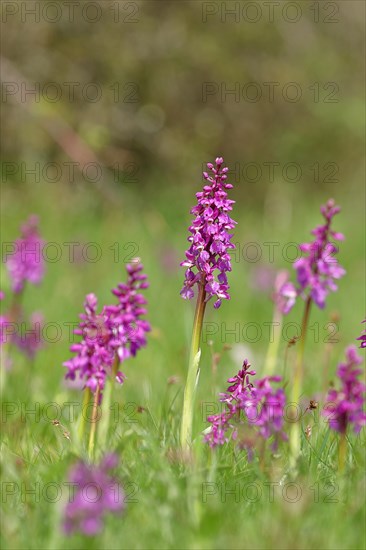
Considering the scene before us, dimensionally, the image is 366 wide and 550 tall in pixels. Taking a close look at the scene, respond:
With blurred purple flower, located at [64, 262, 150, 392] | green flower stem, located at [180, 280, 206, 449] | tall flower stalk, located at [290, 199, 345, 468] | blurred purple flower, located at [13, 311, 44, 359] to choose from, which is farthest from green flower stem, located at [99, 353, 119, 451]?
blurred purple flower, located at [13, 311, 44, 359]

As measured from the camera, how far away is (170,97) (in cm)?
1138

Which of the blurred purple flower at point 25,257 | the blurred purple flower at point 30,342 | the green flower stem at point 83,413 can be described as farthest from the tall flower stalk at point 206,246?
the blurred purple flower at point 30,342

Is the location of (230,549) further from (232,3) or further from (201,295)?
(232,3)

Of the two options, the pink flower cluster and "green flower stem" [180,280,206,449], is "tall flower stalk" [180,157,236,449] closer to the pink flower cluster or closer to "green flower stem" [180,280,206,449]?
"green flower stem" [180,280,206,449]

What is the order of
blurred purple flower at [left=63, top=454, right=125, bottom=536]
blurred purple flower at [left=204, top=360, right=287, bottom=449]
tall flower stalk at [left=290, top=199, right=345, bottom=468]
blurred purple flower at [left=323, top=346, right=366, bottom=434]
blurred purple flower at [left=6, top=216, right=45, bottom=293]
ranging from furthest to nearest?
blurred purple flower at [left=6, top=216, right=45, bottom=293], tall flower stalk at [left=290, top=199, right=345, bottom=468], blurred purple flower at [left=204, top=360, right=287, bottom=449], blurred purple flower at [left=323, top=346, right=366, bottom=434], blurred purple flower at [left=63, top=454, right=125, bottom=536]

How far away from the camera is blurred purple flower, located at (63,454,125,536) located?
204 centimetres

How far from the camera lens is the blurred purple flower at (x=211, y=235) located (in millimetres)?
2586

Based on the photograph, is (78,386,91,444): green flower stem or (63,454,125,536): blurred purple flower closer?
(63,454,125,536): blurred purple flower

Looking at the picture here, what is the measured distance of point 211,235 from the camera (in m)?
2.61

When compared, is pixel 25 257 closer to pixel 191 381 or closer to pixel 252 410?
pixel 191 381

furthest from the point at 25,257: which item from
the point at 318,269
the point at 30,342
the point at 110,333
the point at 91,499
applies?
the point at 91,499

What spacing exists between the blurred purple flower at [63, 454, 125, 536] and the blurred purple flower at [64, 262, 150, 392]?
45 cm

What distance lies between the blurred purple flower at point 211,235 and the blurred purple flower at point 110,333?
0.16m

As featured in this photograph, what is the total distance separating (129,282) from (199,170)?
28.4ft
